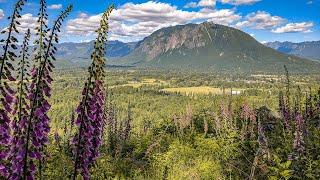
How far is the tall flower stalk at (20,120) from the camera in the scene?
7879 mm

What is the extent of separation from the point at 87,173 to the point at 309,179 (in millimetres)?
8188

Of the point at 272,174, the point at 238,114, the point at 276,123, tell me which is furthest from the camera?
the point at 238,114

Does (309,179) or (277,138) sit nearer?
(309,179)

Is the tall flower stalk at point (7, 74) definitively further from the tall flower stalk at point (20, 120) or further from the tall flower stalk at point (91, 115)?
the tall flower stalk at point (91, 115)

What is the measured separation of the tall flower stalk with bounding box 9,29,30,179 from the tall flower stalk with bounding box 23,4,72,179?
135 millimetres

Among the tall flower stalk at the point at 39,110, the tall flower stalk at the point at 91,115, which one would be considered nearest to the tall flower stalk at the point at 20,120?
the tall flower stalk at the point at 39,110

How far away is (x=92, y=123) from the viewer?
31.8ft

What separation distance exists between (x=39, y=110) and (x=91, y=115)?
1.25 m

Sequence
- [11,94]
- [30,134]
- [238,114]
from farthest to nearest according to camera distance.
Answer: [238,114], [30,134], [11,94]

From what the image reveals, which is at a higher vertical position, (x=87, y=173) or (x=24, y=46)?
(x=24, y=46)

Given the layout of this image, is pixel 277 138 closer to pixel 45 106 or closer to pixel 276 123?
pixel 276 123

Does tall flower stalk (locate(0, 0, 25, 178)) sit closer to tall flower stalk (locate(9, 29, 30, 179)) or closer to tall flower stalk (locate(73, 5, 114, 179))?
tall flower stalk (locate(9, 29, 30, 179))

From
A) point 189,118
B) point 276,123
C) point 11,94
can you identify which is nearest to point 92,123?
point 11,94

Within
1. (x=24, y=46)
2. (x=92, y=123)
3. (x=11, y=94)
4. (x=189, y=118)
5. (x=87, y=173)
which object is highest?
(x=24, y=46)
